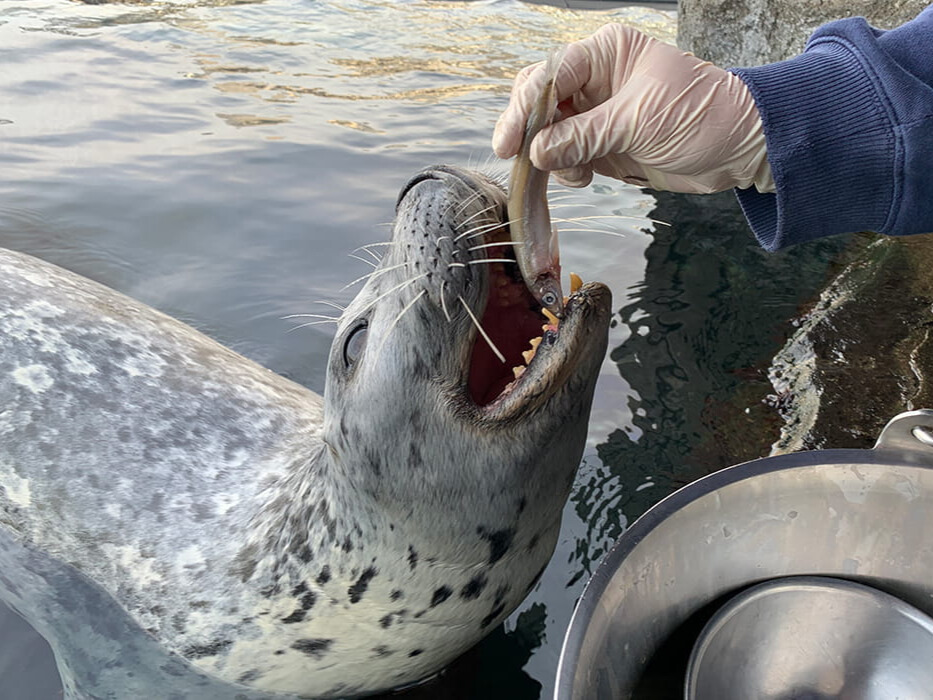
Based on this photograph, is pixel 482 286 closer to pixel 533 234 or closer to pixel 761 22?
pixel 533 234

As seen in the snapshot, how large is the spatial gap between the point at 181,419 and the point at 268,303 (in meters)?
1.75

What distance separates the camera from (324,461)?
2.05m

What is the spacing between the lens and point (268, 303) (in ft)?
13.9

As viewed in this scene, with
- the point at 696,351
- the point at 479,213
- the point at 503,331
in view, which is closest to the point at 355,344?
the point at 503,331

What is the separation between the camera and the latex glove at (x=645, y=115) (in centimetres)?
181

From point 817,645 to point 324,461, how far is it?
1.22m

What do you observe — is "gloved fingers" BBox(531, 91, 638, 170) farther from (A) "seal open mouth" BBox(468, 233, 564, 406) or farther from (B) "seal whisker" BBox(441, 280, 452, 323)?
(B) "seal whisker" BBox(441, 280, 452, 323)

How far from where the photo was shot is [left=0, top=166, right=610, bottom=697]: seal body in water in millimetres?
1649

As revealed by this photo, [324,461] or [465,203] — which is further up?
[465,203]

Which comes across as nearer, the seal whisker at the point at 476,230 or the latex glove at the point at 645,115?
the seal whisker at the point at 476,230

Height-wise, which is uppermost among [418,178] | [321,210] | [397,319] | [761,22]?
[761,22]

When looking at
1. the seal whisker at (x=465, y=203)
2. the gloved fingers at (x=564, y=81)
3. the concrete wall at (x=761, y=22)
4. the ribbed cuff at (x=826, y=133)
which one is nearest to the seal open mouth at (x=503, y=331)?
the seal whisker at (x=465, y=203)

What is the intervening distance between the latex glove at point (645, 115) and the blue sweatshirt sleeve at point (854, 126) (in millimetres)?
84

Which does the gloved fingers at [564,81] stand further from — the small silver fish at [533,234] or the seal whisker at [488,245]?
the seal whisker at [488,245]
